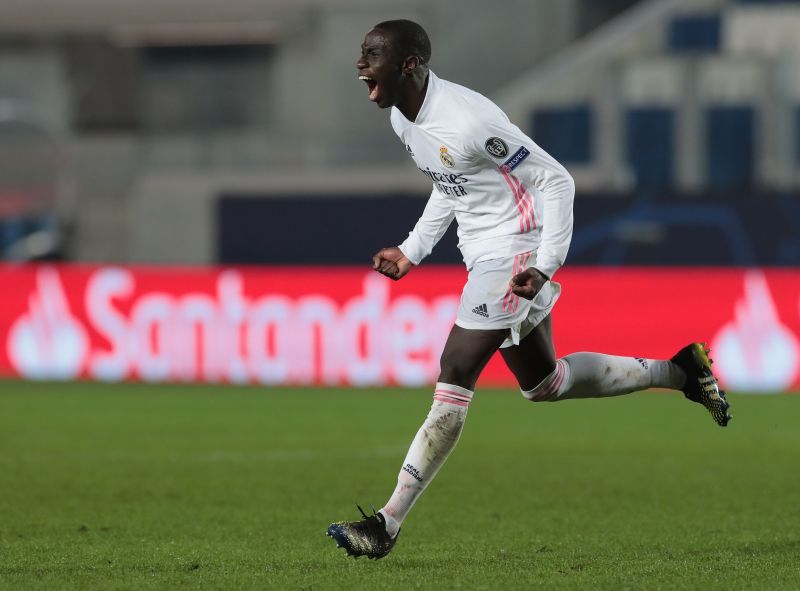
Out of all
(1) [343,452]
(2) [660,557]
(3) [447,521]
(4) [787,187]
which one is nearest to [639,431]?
(1) [343,452]

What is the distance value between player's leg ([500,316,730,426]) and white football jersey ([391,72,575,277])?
0.43 meters

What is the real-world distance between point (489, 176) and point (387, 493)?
3157 mm

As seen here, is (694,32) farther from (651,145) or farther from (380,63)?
(380,63)

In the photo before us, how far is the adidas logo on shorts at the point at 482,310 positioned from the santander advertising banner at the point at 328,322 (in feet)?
35.0

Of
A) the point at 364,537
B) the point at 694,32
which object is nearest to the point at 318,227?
the point at 694,32

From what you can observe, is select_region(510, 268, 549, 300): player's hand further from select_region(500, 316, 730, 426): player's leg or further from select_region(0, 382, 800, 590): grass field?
select_region(0, 382, 800, 590): grass field

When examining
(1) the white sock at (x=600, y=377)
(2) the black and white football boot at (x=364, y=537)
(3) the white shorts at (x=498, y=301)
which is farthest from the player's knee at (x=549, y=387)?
(2) the black and white football boot at (x=364, y=537)

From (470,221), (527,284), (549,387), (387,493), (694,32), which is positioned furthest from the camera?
(694,32)

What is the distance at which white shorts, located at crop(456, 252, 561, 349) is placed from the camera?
612 centimetres

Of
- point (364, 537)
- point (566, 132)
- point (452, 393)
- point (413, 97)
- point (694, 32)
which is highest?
point (694, 32)

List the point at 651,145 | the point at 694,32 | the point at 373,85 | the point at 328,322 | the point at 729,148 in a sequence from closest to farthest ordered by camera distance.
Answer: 1. the point at 373,85
2. the point at 328,322
3. the point at 651,145
4. the point at 729,148
5. the point at 694,32

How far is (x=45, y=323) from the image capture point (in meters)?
18.2

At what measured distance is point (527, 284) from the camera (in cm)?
586

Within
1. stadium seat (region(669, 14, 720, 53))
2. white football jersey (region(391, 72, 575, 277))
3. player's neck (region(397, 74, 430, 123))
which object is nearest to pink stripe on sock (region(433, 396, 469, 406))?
white football jersey (region(391, 72, 575, 277))
